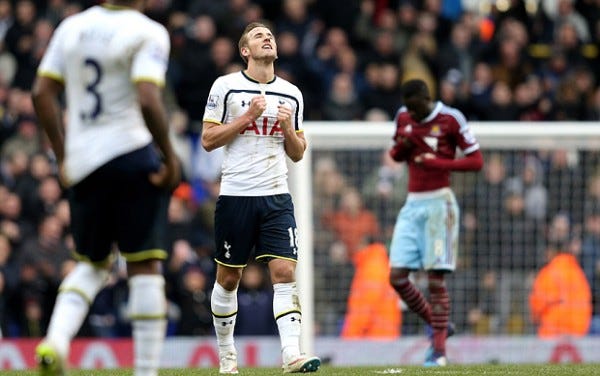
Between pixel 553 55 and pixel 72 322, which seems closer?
pixel 72 322

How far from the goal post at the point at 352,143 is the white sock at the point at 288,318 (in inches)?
190

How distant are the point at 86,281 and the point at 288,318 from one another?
2.58 m

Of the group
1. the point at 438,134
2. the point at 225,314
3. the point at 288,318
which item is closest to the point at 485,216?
the point at 438,134

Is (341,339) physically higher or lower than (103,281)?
lower

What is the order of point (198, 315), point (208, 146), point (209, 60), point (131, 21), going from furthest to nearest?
1. point (209, 60)
2. point (198, 315)
3. point (208, 146)
4. point (131, 21)

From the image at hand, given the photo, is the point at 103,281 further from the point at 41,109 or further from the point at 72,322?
the point at 41,109

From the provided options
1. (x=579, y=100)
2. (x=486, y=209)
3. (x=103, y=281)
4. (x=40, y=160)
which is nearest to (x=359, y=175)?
(x=486, y=209)

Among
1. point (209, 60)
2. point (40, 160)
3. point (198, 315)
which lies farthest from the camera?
point (209, 60)

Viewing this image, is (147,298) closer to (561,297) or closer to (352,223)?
(352,223)

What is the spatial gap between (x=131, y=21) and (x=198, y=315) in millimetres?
9852

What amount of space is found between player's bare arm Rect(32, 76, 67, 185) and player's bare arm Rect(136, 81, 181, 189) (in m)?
0.62

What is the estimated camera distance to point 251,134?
431 inches

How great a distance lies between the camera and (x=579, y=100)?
21.6m

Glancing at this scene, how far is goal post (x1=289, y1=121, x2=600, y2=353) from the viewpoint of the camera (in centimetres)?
1584
